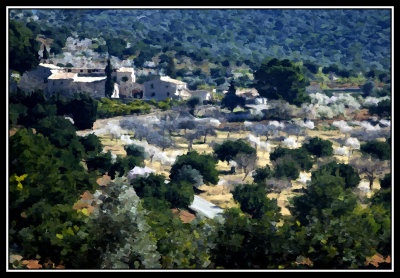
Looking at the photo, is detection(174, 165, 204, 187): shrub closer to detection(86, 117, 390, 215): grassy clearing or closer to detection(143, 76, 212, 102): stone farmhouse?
detection(86, 117, 390, 215): grassy clearing

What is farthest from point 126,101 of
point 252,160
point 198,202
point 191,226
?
point 191,226

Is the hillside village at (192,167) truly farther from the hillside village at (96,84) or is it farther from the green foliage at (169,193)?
the hillside village at (96,84)

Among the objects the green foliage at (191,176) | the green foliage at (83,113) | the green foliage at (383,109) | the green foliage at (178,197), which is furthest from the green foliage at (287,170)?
the green foliage at (383,109)

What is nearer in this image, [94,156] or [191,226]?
[191,226]

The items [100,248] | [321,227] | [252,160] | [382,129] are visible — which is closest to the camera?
[100,248]

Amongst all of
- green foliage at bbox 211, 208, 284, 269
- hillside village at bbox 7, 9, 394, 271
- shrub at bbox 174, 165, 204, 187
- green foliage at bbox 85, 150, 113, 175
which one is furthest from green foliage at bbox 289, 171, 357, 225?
green foliage at bbox 85, 150, 113, 175

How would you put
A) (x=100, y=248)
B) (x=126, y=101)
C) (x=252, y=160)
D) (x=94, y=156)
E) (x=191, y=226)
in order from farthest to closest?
(x=126, y=101) → (x=252, y=160) → (x=94, y=156) → (x=191, y=226) → (x=100, y=248)

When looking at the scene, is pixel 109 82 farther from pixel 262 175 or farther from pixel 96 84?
pixel 262 175
